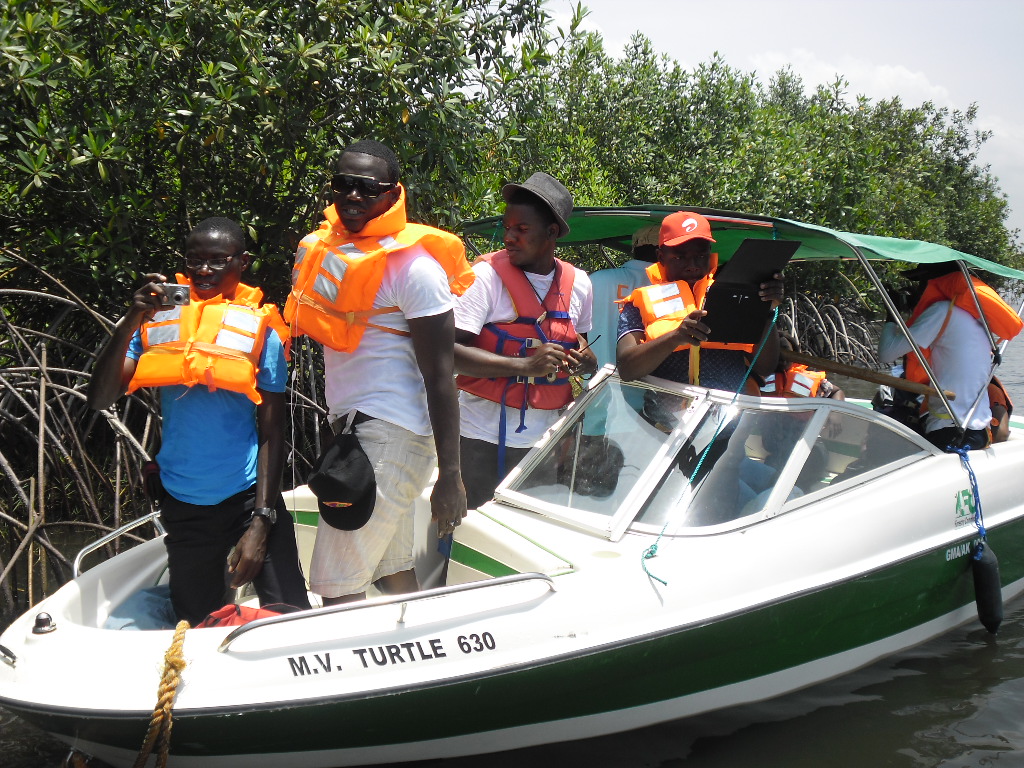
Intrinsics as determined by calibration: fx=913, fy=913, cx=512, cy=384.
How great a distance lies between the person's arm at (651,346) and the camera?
3457 mm

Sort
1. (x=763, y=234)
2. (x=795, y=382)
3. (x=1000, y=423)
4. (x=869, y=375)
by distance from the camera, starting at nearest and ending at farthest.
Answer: (x=869, y=375), (x=795, y=382), (x=1000, y=423), (x=763, y=234)

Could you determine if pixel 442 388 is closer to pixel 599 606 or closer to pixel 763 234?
pixel 599 606

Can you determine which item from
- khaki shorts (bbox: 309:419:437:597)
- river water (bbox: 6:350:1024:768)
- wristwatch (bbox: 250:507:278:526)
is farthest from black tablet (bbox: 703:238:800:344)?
wristwatch (bbox: 250:507:278:526)

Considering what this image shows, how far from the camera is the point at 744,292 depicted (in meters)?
3.63

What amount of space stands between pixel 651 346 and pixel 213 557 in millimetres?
1818

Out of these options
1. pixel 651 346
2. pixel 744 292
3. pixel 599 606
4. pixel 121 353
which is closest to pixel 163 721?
pixel 121 353

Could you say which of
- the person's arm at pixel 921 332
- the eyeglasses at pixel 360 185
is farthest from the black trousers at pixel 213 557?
the person's arm at pixel 921 332

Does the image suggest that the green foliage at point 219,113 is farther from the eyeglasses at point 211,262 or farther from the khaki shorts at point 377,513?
the khaki shorts at point 377,513

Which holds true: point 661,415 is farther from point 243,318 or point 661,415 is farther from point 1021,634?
point 1021,634

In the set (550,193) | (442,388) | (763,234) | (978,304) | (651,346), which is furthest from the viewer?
(763,234)

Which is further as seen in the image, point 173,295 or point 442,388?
point 173,295

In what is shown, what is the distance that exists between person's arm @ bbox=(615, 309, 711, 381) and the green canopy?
28.3 inches

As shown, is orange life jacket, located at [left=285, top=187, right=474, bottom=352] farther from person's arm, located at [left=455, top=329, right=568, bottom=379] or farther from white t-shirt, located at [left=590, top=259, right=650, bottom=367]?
white t-shirt, located at [left=590, top=259, right=650, bottom=367]

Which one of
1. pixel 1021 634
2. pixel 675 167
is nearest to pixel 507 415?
pixel 1021 634
